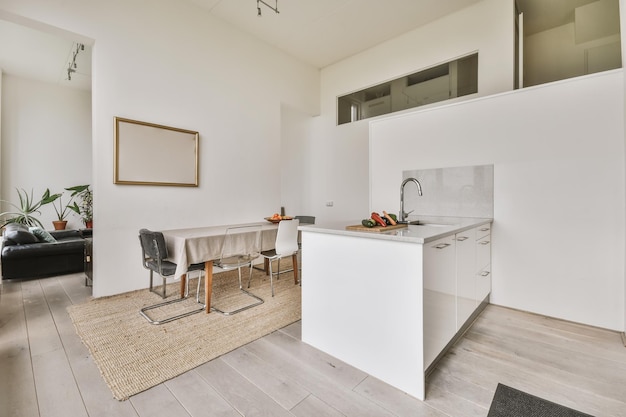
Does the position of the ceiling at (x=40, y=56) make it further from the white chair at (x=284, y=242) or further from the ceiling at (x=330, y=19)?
the white chair at (x=284, y=242)

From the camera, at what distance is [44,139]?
5.43 meters

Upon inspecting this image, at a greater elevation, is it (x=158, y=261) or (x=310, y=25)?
(x=310, y=25)

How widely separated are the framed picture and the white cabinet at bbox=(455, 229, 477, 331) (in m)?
3.26

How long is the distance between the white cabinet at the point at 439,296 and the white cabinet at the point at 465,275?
100mm

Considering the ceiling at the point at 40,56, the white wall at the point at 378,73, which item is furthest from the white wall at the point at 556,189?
the ceiling at the point at 40,56

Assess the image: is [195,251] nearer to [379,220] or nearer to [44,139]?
[379,220]

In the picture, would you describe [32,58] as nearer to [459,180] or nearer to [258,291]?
[258,291]

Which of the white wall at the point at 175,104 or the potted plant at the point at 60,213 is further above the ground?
the white wall at the point at 175,104

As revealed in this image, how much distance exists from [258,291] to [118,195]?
75.4 inches

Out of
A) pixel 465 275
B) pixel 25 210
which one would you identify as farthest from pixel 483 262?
pixel 25 210

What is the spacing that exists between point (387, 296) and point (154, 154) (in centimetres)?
323

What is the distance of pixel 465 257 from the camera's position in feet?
7.02

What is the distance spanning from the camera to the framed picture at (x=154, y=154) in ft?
Answer: 10.7

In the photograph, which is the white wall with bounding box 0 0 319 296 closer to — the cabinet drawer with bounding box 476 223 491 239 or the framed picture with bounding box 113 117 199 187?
the framed picture with bounding box 113 117 199 187
